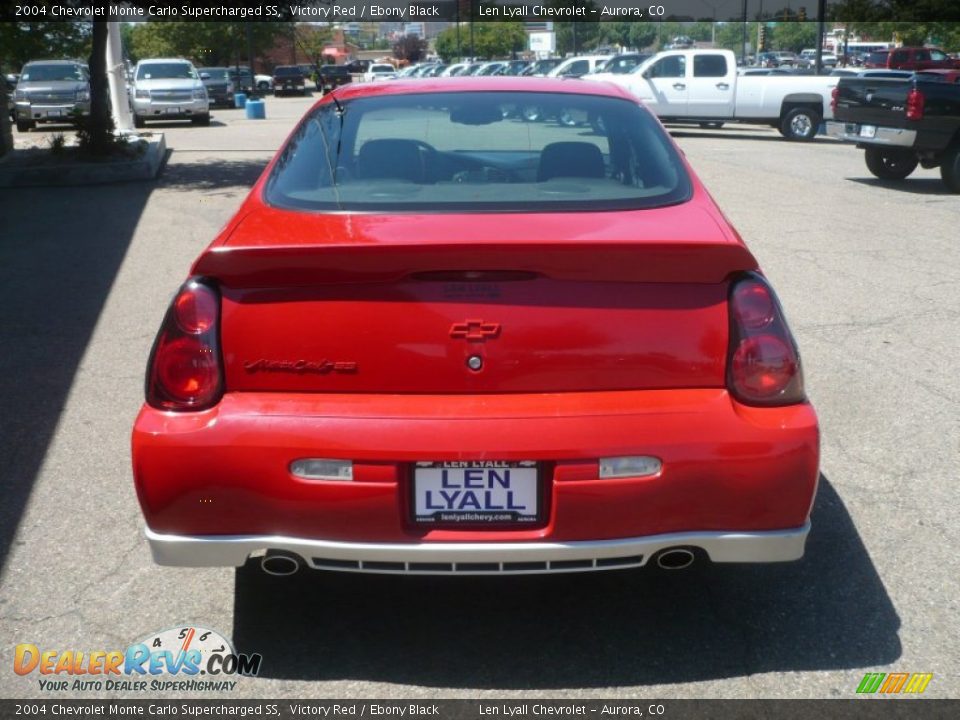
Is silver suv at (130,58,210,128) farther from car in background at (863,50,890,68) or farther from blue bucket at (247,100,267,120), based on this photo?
car in background at (863,50,890,68)

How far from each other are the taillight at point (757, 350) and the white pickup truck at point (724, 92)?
69.5 feet

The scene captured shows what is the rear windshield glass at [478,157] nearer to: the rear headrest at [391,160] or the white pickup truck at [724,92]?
the rear headrest at [391,160]

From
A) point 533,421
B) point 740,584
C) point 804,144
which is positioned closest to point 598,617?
point 740,584

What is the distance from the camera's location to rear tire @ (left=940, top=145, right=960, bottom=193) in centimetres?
1355

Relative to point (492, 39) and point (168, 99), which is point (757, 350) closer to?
point (168, 99)

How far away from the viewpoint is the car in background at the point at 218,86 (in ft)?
132

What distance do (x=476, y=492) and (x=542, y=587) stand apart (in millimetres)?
924

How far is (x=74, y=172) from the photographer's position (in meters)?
14.5

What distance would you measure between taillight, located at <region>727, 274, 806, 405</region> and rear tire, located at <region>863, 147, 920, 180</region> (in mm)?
12809

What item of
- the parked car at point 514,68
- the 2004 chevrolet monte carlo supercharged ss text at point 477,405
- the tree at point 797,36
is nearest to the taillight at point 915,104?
the 2004 chevrolet monte carlo supercharged ss text at point 477,405

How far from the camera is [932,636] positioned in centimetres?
338

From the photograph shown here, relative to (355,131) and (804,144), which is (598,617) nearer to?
(355,131)

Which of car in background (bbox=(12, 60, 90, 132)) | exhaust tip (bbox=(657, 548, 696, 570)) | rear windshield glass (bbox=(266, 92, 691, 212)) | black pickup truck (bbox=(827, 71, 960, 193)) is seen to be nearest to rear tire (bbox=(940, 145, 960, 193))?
black pickup truck (bbox=(827, 71, 960, 193))

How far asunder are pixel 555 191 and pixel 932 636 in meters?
1.83
